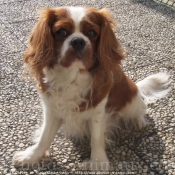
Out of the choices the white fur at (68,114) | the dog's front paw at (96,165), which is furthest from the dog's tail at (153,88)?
the dog's front paw at (96,165)

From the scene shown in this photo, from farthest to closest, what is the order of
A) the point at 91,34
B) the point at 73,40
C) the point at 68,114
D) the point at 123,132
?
the point at 123,132, the point at 68,114, the point at 91,34, the point at 73,40

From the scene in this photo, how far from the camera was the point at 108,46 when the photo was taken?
221 centimetres

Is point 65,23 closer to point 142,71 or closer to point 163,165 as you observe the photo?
point 163,165

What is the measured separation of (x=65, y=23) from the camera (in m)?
2.02

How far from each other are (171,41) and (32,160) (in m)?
3.11

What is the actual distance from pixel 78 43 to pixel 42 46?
0.29 meters

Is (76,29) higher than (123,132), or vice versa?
(76,29)

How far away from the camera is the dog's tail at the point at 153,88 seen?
3.32 metres

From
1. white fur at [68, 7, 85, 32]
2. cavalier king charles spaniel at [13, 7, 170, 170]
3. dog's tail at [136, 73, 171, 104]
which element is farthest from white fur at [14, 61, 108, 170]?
dog's tail at [136, 73, 171, 104]

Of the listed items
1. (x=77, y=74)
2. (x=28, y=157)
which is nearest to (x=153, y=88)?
(x=77, y=74)

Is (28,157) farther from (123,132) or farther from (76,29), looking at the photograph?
(76,29)

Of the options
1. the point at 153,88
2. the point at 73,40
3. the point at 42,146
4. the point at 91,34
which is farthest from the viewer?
the point at 153,88

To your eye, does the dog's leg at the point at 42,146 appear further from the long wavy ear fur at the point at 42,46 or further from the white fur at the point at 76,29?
the white fur at the point at 76,29

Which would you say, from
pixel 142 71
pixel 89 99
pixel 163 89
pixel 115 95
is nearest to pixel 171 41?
pixel 142 71
